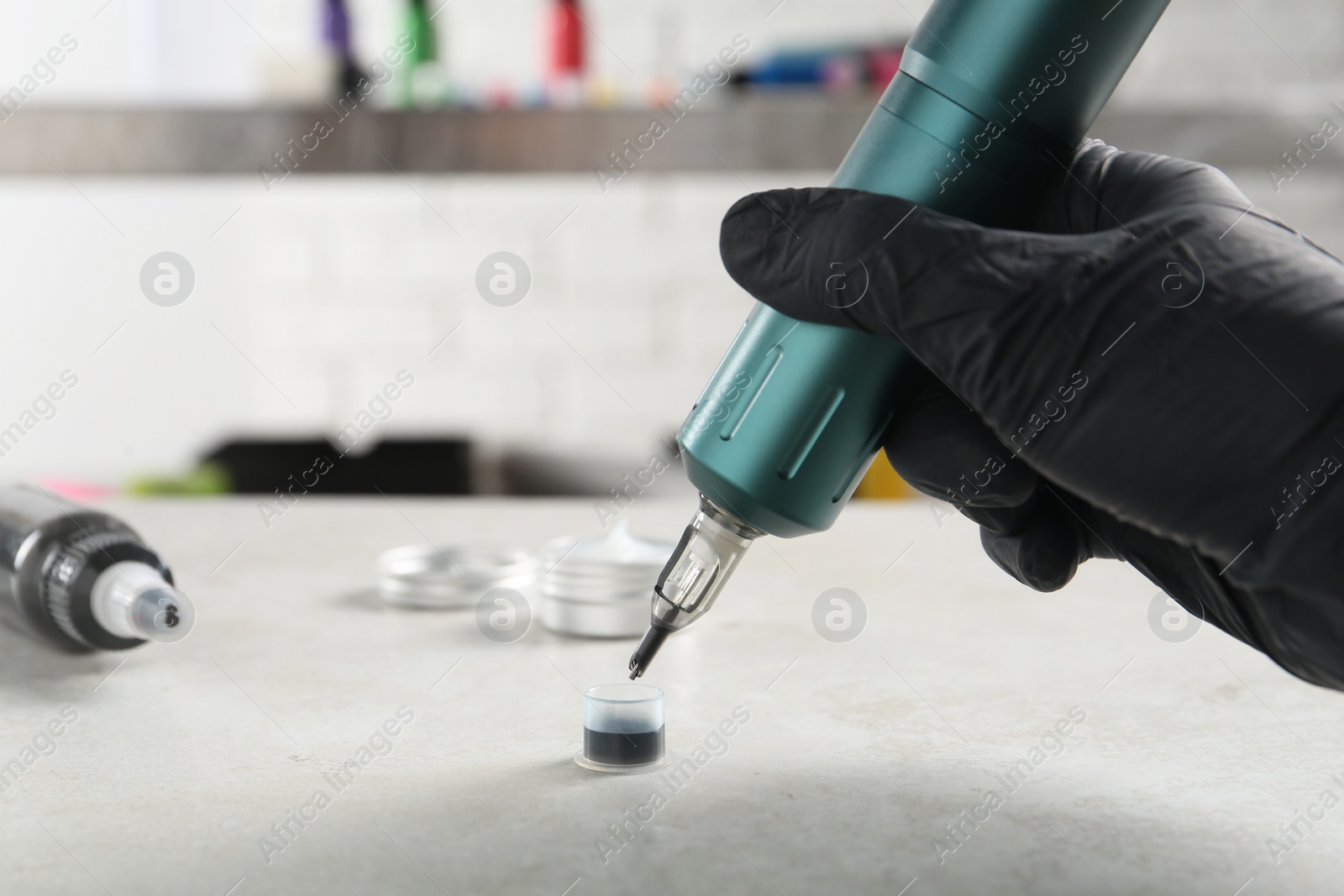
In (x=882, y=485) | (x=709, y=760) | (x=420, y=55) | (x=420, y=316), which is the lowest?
(x=420, y=316)

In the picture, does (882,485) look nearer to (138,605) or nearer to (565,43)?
(565,43)

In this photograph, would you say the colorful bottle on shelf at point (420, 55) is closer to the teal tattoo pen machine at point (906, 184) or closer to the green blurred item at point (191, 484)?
the green blurred item at point (191, 484)

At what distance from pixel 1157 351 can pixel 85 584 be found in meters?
0.50

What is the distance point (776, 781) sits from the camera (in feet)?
1.46

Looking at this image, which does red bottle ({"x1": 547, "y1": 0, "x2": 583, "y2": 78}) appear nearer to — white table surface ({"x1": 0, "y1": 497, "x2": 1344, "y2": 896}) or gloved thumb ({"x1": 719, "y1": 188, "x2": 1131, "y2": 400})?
white table surface ({"x1": 0, "y1": 497, "x2": 1344, "y2": 896})

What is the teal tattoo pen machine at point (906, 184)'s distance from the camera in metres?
0.43

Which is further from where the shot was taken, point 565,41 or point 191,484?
point 565,41

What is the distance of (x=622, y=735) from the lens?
1.50 ft

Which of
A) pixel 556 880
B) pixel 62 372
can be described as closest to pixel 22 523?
pixel 556 880

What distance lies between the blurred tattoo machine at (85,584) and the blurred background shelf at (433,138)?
668mm

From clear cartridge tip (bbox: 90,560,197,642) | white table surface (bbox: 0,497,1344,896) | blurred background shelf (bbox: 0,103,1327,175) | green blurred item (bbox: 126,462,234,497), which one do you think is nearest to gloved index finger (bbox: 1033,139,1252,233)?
white table surface (bbox: 0,497,1344,896)

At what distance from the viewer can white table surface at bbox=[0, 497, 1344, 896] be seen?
38cm

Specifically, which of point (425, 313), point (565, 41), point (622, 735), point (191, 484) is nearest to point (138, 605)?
point (622, 735)

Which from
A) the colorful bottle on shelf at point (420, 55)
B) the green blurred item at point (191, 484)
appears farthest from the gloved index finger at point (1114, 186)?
the green blurred item at point (191, 484)
